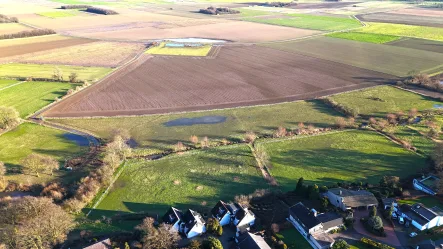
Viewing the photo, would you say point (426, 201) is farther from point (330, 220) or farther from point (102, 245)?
point (102, 245)

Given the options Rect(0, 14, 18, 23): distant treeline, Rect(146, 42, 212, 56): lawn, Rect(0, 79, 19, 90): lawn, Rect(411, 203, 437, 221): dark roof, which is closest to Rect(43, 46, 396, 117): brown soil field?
Rect(146, 42, 212, 56): lawn

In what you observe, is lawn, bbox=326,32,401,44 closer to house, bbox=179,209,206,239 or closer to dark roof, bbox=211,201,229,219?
dark roof, bbox=211,201,229,219

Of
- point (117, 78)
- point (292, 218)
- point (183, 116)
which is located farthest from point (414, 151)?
point (117, 78)

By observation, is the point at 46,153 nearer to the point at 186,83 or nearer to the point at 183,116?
A: the point at 183,116

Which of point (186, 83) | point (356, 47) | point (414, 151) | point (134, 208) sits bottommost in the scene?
point (134, 208)

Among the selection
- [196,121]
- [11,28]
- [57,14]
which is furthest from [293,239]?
[57,14]

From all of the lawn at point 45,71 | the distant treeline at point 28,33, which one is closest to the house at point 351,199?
the lawn at point 45,71
